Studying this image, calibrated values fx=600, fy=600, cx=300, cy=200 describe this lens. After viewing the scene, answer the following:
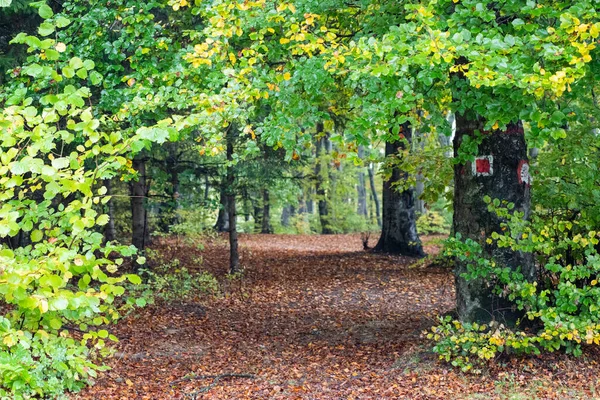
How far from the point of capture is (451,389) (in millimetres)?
6105

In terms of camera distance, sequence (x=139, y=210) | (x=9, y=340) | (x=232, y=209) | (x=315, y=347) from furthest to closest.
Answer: (x=232, y=209)
(x=139, y=210)
(x=315, y=347)
(x=9, y=340)

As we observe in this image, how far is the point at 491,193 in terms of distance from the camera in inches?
263

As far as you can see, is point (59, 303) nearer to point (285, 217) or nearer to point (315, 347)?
point (315, 347)

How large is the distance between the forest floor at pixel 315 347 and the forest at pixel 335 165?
4cm

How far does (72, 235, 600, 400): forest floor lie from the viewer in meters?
6.29

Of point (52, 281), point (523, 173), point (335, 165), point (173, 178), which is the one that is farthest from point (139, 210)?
point (52, 281)

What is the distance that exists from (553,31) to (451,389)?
140 inches

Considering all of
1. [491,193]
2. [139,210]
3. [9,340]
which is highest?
[491,193]

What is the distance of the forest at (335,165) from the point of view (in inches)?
144

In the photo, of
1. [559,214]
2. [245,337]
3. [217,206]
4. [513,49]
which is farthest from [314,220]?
[513,49]

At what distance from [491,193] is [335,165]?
1.95 meters

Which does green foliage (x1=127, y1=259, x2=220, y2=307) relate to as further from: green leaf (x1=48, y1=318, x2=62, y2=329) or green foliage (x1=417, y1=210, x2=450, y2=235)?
green foliage (x1=417, y1=210, x2=450, y2=235)

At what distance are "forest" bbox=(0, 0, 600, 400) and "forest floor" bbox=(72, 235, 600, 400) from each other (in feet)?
0.14

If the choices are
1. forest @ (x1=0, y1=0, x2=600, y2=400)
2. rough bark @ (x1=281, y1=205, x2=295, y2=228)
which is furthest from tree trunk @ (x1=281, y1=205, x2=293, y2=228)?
forest @ (x1=0, y1=0, x2=600, y2=400)
